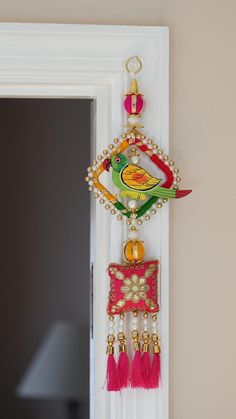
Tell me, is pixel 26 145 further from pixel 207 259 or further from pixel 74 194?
pixel 207 259

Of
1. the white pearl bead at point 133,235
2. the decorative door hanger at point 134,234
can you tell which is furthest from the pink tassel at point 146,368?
the white pearl bead at point 133,235

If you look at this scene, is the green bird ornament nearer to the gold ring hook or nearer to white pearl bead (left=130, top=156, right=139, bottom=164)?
white pearl bead (left=130, top=156, right=139, bottom=164)

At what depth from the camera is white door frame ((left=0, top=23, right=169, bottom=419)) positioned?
1012mm

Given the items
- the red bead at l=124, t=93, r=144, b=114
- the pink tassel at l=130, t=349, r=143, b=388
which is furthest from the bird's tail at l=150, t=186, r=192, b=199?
the pink tassel at l=130, t=349, r=143, b=388

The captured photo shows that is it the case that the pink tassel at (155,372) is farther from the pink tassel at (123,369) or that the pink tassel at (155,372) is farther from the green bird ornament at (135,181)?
the green bird ornament at (135,181)

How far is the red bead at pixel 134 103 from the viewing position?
0.98 metres

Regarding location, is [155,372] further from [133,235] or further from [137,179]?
[137,179]

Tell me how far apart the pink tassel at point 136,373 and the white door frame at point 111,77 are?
0.17 feet

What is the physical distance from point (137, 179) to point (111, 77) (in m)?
0.22

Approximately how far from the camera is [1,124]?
1.83 metres

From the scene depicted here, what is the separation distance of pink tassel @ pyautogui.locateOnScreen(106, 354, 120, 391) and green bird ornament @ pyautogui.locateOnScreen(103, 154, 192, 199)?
31 centimetres

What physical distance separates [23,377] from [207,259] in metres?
1.10

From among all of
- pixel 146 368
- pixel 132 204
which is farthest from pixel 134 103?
pixel 146 368

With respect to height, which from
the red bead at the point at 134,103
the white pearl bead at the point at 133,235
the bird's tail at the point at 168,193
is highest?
the red bead at the point at 134,103
